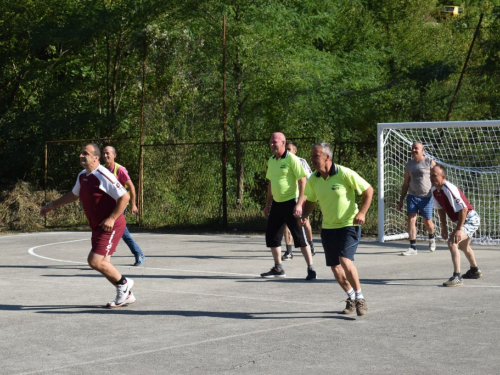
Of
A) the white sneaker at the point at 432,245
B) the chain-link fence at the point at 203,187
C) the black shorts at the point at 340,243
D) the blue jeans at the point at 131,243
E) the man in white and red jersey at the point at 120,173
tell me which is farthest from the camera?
the chain-link fence at the point at 203,187

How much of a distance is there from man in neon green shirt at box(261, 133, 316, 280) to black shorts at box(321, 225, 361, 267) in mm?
2661

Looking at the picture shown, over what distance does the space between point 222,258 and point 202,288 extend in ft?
11.5

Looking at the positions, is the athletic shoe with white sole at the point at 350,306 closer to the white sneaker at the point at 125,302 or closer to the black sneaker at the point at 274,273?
the white sneaker at the point at 125,302

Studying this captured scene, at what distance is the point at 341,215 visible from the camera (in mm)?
8469

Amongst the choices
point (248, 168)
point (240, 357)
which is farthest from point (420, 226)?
point (240, 357)

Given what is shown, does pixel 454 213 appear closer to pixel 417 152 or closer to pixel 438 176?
pixel 438 176

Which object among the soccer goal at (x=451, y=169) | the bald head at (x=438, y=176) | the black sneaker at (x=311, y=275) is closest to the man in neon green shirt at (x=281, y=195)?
the black sneaker at (x=311, y=275)

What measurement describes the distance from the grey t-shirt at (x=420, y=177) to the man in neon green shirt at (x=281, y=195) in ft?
11.9

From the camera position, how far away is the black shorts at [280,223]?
37.2 ft

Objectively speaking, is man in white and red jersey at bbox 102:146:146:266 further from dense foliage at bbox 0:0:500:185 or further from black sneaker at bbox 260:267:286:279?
dense foliage at bbox 0:0:500:185

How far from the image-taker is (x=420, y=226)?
60.0 feet

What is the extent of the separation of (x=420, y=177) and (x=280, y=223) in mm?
4084

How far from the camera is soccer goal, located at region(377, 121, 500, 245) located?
16672 millimetres

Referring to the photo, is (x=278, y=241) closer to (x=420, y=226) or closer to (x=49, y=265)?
(x=49, y=265)
